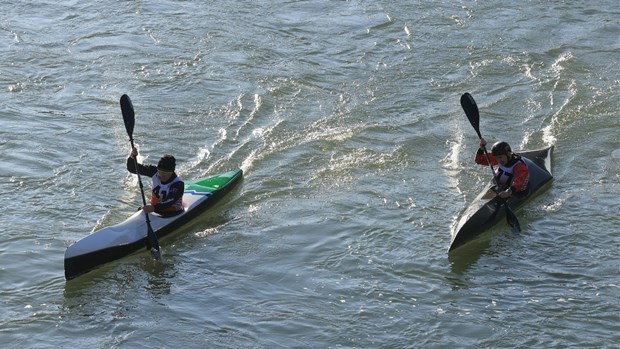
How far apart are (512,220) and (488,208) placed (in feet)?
1.06

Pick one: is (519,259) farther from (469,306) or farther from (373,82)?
(373,82)

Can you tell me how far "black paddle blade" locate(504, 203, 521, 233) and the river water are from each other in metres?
0.13

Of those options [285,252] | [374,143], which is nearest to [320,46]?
[374,143]

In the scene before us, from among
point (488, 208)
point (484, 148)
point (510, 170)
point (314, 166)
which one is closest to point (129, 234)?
point (314, 166)

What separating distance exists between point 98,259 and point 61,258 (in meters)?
0.71

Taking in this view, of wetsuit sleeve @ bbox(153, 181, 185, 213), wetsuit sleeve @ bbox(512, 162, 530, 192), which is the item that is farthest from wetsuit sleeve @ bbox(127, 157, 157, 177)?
wetsuit sleeve @ bbox(512, 162, 530, 192)

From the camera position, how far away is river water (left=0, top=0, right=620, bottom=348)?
980 centimetres

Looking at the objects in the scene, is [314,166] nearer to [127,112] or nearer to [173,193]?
[173,193]

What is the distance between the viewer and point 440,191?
12.8 metres

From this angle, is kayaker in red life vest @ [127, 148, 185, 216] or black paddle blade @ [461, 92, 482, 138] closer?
kayaker in red life vest @ [127, 148, 185, 216]

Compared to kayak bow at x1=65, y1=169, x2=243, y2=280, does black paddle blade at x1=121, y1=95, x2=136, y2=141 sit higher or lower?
higher

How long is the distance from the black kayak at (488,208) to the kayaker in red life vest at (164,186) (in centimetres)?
309

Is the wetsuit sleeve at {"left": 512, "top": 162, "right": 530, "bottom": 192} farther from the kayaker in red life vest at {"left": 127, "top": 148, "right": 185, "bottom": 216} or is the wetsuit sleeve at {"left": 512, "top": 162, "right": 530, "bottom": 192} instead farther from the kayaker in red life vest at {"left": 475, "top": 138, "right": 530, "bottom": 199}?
the kayaker in red life vest at {"left": 127, "top": 148, "right": 185, "bottom": 216}

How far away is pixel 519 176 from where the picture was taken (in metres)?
11.9
